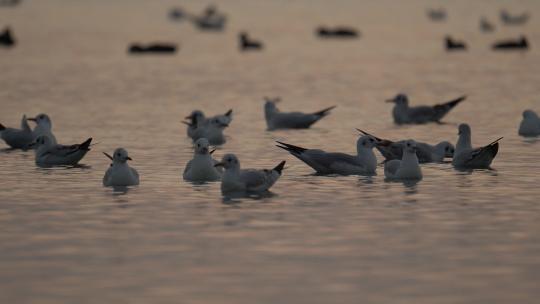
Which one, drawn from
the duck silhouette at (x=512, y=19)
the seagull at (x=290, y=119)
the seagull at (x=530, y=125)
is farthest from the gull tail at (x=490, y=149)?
the duck silhouette at (x=512, y=19)

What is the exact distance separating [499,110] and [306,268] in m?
20.6

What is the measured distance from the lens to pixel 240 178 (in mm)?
18016

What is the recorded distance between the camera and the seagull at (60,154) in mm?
21406

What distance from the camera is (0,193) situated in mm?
18359

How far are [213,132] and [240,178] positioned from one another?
749 centimetres

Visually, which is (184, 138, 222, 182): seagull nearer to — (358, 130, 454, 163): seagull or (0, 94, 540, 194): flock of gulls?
(0, 94, 540, 194): flock of gulls

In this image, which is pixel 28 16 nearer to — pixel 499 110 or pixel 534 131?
pixel 499 110

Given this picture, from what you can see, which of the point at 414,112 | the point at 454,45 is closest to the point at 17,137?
the point at 414,112

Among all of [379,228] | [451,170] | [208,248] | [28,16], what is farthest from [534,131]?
[28,16]

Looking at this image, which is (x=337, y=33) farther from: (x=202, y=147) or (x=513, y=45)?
(x=202, y=147)

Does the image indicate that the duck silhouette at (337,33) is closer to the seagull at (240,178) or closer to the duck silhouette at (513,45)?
the duck silhouette at (513,45)

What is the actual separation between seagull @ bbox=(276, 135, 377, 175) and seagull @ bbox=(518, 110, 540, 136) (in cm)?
639

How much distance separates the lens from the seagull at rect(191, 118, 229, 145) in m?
25.4

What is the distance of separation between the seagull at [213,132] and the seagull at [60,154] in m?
4.13
